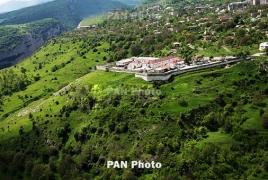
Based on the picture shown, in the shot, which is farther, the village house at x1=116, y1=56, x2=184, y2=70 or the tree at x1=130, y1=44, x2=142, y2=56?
the tree at x1=130, y1=44, x2=142, y2=56

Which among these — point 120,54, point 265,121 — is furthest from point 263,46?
point 120,54

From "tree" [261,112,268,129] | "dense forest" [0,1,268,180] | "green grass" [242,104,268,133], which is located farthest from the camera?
"green grass" [242,104,268,133]

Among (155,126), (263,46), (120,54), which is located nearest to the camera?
(155,126)

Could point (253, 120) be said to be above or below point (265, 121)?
below

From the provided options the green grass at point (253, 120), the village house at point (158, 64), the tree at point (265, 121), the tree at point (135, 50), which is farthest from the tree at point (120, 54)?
the tree at point (265, 121)

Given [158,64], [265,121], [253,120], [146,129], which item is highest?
[158,64]

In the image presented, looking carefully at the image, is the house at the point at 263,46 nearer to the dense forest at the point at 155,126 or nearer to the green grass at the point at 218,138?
the dense forest at the point at 155,126

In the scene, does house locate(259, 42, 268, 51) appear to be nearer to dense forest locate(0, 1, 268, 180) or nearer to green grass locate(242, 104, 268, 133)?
dense forest locate(0, 1, 268, 180)

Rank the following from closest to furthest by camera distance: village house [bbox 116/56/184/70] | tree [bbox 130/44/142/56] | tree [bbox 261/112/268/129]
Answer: tree [bbox 261/112/268/129], village house [bbox 116/56/184/70], tree [bbox 130/44/142/56]

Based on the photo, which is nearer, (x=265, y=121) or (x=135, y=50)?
(x=265, y=121)

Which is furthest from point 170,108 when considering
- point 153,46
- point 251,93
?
point 153,46

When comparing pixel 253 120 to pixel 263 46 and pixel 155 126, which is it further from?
pixel 263 46

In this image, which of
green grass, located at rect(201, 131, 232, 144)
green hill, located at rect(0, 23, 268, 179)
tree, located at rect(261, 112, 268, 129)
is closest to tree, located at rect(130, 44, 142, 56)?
green hill, located at rect(0, 23, 268, 179)
